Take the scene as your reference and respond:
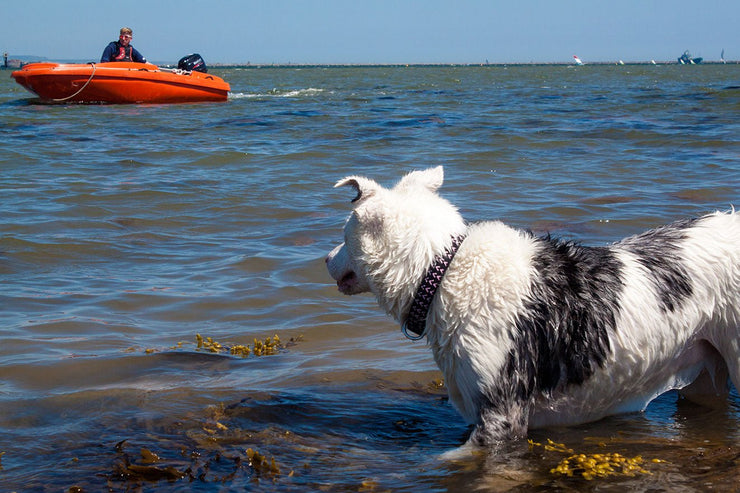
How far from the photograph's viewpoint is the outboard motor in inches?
1260

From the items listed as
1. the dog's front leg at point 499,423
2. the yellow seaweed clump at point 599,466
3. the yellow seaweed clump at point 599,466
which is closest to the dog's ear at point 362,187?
the dog's front leg at point 499,423

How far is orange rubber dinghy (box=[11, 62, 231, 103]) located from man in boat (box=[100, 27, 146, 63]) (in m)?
0.81

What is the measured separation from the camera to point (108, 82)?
2784 cm

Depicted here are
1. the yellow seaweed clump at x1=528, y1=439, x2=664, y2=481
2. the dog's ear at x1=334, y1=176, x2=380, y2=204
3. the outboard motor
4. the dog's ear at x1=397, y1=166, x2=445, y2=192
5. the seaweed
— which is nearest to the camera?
the yellow seaweed clump at x1=528, y1=439, x2=664, y2=481

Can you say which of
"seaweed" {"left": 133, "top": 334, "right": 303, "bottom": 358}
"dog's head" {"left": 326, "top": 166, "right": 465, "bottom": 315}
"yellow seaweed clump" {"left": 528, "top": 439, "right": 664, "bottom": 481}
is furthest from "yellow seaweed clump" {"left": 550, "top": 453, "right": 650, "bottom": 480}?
"seaweed" {"left": 133, "top": 334, "right": 303, "bottom": 358}

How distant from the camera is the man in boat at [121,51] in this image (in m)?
28.7

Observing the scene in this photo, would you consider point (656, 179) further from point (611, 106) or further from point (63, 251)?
point (611, 106)

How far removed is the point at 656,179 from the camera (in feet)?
43.3

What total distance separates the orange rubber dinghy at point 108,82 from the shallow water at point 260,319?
1001 cm

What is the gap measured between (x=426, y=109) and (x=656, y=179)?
15.6 m

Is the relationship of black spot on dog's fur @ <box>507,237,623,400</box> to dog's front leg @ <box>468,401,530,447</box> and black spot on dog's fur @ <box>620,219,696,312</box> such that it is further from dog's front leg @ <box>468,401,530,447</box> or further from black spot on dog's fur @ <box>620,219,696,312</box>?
black spot on dog's fur @ <box>620,219,696,312</box>

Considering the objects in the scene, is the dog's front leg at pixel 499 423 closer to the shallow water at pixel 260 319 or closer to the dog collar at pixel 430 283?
the shallow water at pixel 260 319

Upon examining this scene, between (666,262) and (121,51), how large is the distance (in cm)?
2802

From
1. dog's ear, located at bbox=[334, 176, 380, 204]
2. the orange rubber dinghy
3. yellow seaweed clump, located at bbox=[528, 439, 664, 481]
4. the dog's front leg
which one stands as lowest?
yellow seaweed clump, located at bbox=[528, 439, 664, 481]
